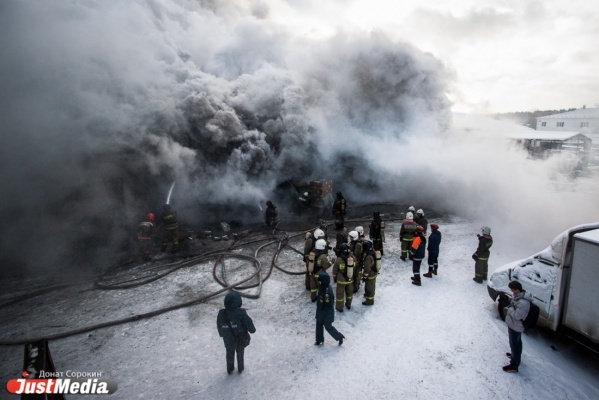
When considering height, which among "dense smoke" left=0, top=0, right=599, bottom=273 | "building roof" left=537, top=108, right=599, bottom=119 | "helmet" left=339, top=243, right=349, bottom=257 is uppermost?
"building roof" left=537, top=108, right=599, bottom=119

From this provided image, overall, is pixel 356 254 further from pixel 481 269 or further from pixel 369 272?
pixel 481 269

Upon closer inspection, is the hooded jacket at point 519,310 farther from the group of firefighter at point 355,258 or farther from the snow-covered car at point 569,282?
the group of firefighter at point 355,258

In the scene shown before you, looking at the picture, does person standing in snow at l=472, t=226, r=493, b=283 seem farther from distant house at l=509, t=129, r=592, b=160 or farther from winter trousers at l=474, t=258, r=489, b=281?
distant house at l=509, t=129, r=592, b=160

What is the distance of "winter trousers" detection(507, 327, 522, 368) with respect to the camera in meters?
4.64

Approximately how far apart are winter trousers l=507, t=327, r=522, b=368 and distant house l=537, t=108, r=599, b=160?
142ft

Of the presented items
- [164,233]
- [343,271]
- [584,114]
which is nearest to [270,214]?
[164,233]

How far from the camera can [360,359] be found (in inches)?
201

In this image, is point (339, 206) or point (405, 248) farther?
point (339, 206)

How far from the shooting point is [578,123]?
41812 mm

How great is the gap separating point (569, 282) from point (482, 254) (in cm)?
225

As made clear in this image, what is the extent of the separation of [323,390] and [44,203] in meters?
11.9

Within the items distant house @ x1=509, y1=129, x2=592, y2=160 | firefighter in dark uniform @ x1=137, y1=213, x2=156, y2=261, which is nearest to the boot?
firefighter in dark uniform @ x1=137, y1=213, x2=156, y2=261

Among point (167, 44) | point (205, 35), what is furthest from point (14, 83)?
point (205, 35)

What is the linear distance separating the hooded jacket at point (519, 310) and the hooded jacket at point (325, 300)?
2.74 metres
